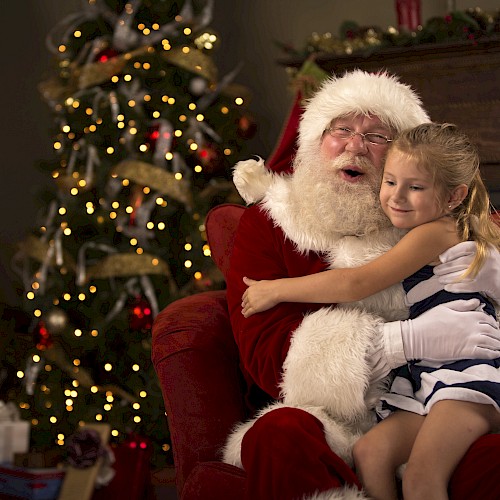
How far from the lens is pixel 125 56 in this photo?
3.84 m

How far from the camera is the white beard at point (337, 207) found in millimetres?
2410

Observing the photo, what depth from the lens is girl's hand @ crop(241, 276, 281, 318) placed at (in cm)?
231

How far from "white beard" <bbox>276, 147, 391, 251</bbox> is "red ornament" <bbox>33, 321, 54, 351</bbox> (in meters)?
1.86

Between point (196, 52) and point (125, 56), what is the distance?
34cm

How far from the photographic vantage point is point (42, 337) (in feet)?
12.8

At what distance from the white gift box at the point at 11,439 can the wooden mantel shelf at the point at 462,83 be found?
8.29 feet

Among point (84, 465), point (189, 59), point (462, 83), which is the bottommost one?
point (84, 465)

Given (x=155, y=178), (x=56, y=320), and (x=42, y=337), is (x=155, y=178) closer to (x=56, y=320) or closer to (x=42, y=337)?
(x=56, y=320)

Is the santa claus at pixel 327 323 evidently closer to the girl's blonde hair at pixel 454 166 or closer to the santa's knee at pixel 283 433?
the santa's knee at pixel 283 433

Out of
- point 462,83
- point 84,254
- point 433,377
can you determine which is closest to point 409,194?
point 433,377

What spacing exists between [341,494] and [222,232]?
4.01ft

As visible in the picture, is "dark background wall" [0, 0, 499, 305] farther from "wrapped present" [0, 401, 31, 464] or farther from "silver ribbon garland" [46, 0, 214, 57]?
"wrapped present" [0, 401, 31, 464]

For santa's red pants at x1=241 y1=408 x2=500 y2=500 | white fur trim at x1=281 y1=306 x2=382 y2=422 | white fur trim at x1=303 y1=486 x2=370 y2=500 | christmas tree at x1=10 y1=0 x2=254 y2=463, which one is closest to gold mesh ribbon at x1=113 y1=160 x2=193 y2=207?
christmas tree at x1=10 y1=0 x2=254 y2=463

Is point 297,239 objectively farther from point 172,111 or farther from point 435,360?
point 172,111
